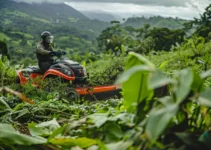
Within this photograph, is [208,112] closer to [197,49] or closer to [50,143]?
[50,143]

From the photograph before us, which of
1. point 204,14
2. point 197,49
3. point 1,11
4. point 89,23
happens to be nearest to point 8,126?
point 197,49

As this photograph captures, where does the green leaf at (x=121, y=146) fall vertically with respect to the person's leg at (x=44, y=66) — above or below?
above

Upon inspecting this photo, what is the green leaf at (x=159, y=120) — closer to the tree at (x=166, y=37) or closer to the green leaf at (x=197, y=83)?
the green leaf at (x=197, y=83)

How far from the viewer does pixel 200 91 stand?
87 centimetres

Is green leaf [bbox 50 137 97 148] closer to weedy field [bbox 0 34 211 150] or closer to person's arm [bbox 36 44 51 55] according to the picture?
weedy field [bbox 0 34 211 150]

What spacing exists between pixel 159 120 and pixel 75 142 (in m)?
0.53

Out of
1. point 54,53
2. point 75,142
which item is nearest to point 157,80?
point 75,142

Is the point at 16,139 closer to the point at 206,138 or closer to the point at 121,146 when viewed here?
the point at 121,146

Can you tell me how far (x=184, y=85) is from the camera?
753mm

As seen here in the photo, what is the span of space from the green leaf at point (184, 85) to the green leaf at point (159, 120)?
0.08ft

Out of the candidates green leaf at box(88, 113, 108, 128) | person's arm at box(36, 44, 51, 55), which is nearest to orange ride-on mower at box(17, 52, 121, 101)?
person's arm at box(36, 44, 51, 55)

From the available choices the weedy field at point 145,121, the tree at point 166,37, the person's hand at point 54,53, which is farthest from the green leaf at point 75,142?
the tree at point 166,37

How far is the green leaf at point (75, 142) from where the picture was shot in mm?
1208

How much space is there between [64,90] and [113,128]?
449 cm
